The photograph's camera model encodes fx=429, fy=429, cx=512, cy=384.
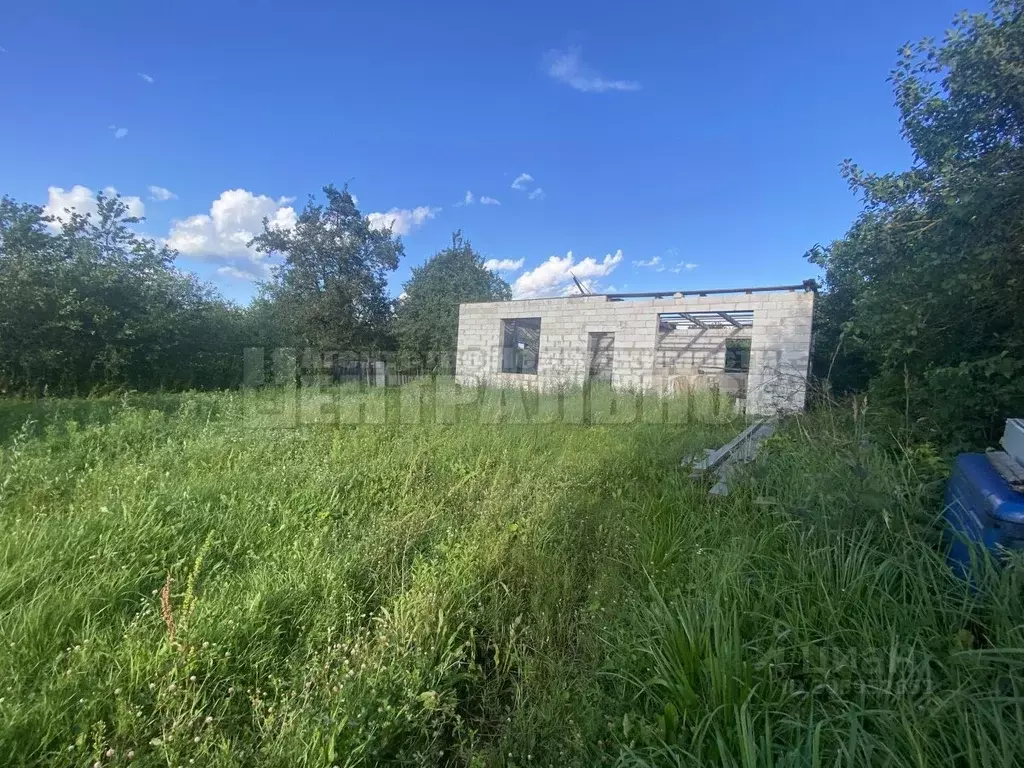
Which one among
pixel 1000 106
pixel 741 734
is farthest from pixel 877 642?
pixel 1000 106

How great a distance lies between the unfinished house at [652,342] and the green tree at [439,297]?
8.56 feet

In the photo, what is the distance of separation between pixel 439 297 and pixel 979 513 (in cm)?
1657

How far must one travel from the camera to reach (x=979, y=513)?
1.58 meters

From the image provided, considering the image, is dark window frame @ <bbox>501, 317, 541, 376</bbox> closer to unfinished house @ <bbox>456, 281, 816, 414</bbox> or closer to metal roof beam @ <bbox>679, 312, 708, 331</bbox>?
unfinished house @ <bbox>456, 281, 816, 414</bbox>

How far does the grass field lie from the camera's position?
1215mm

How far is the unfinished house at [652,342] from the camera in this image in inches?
292

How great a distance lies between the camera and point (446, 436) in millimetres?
4652

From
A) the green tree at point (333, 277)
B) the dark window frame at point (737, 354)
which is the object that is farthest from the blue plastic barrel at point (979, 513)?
the green tree at point (333, 277)

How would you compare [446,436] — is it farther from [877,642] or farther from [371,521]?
[877,642]

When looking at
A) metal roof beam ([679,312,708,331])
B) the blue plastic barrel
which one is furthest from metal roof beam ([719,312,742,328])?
the blue plastic barrel

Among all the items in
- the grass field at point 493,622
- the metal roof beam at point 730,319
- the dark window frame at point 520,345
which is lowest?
the grass field at point 493,622

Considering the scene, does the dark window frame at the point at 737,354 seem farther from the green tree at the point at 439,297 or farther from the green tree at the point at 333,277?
the green tree at the point at 333,277

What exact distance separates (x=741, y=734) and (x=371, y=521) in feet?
7.23

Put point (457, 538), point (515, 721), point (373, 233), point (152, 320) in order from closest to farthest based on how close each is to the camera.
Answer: point (515, 721), point (457, 538), point (152, 320), point (373, 233)
